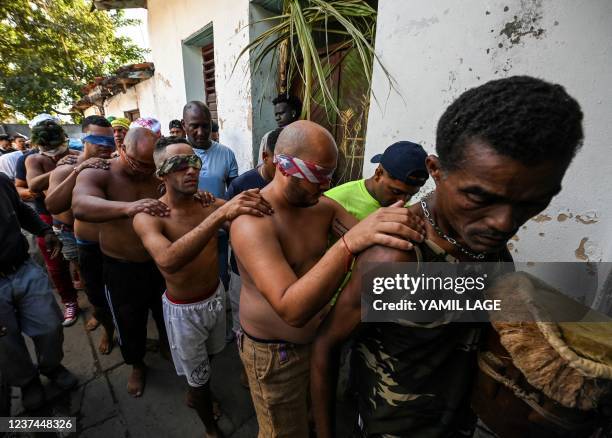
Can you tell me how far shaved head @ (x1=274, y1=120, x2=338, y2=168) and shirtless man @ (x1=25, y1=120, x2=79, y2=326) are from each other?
3413 mm

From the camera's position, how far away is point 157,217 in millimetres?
1975

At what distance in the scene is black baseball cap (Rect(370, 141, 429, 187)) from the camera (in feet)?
6.24

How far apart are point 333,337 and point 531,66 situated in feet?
6.77

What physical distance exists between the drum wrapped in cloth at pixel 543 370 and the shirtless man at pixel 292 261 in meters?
0.41

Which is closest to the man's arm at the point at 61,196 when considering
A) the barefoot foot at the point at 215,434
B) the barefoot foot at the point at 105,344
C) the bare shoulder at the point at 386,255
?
the barefoot foot at the point at 105,344

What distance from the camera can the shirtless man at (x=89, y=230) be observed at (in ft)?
8.84

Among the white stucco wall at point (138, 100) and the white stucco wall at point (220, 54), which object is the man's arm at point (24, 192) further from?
the white stucco wall at point (138, 100)

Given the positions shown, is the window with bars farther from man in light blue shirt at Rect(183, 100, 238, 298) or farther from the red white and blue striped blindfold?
the red white and blue striped blindfold

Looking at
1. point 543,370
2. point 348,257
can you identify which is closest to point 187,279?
point 348,257

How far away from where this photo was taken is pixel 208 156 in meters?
3.62

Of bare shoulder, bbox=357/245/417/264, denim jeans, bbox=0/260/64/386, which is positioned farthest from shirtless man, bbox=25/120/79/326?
bare shoulder, bbox=357/245/417/264

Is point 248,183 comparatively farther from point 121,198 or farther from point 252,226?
point 252,226

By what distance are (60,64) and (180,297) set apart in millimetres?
15599

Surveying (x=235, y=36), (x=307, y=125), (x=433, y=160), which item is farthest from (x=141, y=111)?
(x=433, y=160)
